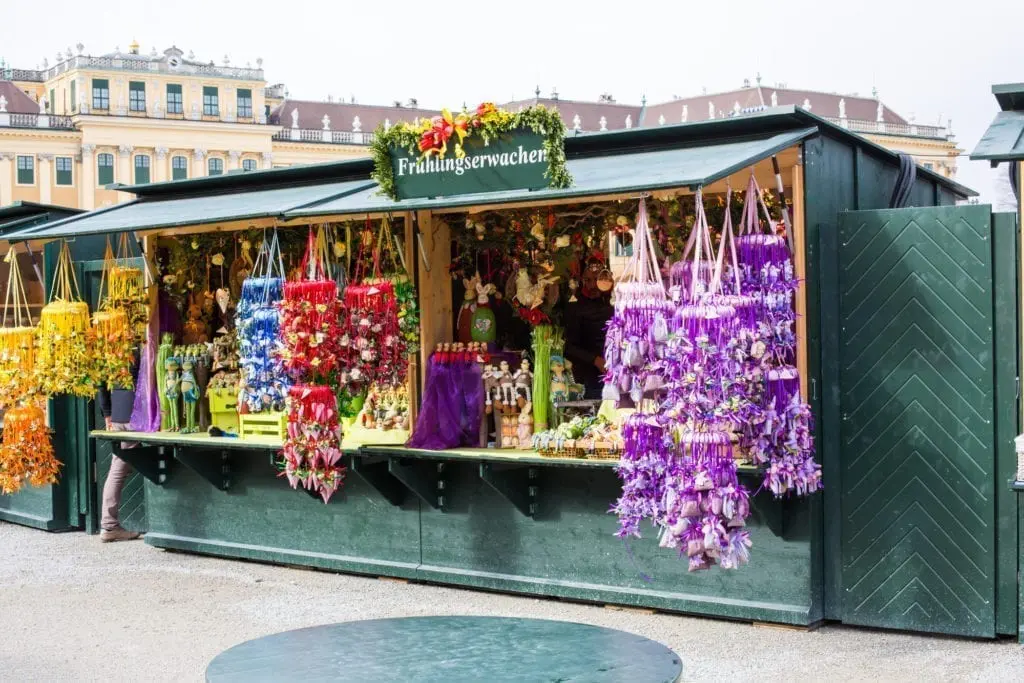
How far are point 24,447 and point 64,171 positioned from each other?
7261 centimetres

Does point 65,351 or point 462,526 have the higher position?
point 65,351

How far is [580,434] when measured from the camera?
30.0ft

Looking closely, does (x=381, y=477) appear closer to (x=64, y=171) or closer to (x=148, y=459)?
(x=148, y=459)

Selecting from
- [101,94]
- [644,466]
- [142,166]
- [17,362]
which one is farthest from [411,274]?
[101,94]

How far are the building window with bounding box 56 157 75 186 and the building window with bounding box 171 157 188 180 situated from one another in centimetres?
544

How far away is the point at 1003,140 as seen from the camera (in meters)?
7.62

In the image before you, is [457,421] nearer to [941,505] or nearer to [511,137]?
[511,137]

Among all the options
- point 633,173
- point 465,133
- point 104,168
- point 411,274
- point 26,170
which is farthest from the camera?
point 104,168

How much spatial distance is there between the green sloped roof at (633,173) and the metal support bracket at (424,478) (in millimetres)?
1852

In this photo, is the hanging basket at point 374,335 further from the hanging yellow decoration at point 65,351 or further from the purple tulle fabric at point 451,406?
the hanging yellow decoration at point 65,351

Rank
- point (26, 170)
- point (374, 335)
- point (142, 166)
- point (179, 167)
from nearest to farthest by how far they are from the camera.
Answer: point (374, 335) < point (26, 170) < point (142, 166) < point (179, 167)

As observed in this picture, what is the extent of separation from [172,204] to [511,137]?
4.35m

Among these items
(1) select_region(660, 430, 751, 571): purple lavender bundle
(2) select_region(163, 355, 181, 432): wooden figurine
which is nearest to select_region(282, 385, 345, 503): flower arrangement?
(2) select_region(163, 355, 181, 432): wooden figurine

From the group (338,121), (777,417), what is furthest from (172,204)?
(338,121)
